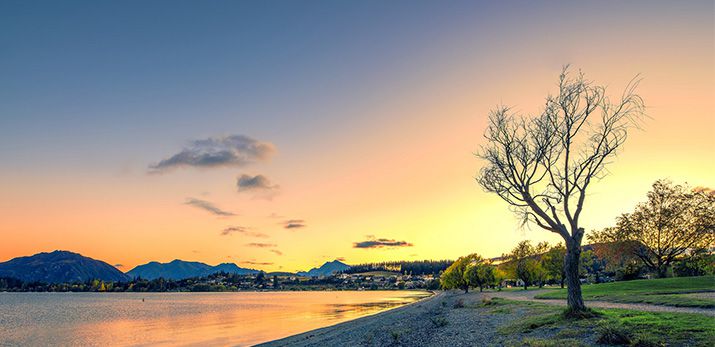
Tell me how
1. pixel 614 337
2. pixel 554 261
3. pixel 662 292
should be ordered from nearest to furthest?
1. pixel 614 337
2. pixel 662 292
3. pixel 554 261

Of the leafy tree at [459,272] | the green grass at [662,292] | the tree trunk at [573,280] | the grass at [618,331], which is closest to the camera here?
the grass at [618,331]

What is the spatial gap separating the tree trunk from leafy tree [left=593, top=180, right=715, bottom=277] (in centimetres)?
5452

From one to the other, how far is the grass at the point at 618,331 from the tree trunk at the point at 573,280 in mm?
925

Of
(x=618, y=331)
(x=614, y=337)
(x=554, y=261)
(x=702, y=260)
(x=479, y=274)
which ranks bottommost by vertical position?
(x=614, y=337)

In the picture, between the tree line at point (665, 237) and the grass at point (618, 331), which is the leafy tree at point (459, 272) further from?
the grass at point (618, 331)

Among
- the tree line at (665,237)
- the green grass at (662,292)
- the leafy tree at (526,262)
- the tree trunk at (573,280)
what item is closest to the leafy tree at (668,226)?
the tree line at (665,237)

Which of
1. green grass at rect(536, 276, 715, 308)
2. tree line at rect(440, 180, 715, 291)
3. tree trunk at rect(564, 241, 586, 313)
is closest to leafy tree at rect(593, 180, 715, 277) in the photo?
tree line at rect(440, 180, 715, 291)

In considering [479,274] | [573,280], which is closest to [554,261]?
[479,274]

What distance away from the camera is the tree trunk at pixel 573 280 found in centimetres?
2158

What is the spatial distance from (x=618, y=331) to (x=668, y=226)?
62620 millimetres

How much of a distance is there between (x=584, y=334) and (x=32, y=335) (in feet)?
200

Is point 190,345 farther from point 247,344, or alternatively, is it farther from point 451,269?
point 451,269

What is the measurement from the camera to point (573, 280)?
22.3 meters

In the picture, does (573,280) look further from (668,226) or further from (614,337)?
(668,226)
